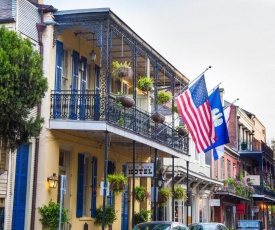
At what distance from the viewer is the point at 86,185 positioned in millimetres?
21922

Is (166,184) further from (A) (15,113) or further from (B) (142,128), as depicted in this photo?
(A) (15,113)

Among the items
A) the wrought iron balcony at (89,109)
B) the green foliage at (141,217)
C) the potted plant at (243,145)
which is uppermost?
the potted plant at (243,145)

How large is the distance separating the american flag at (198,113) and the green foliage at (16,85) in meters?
9.07

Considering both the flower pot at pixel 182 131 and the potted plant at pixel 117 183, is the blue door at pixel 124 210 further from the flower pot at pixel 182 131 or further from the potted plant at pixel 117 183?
the potted plant at pixel 117 183

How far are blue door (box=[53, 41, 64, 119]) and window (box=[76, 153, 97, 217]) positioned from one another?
2.94 m

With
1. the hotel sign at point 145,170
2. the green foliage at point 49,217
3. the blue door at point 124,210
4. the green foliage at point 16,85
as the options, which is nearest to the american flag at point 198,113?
the hotel sign at point 145,170

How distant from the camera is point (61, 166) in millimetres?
20156

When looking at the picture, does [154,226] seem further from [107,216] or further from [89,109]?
[107,216]

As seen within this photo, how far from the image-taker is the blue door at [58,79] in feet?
61.6

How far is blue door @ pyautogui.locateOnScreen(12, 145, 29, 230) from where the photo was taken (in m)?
17.5

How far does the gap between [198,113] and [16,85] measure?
1053 cm

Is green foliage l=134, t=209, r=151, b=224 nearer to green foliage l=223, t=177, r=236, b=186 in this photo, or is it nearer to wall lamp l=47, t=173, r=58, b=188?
wall lamp l=47, t=173, r=58, b=188

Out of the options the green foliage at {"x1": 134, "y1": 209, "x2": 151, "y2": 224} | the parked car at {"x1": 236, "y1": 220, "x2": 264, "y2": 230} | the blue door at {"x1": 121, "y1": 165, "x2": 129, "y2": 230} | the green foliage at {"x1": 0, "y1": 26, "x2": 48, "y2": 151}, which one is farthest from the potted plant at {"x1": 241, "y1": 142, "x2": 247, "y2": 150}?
the green foliage at {"x1": 0, "y1": 26, "x2": 48, "y2": 151}

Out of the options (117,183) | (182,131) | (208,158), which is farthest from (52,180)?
(208,158)
